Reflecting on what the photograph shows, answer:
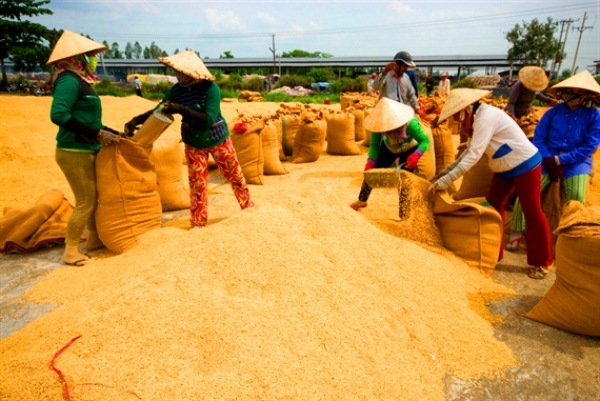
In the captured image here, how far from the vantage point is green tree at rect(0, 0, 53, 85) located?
14406 millimetres

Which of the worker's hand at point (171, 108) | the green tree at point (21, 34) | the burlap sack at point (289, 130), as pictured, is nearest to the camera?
the worker's hand at point (171, 108)

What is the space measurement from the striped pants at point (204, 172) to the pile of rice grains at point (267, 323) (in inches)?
25.3

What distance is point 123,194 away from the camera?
2789 millimetres

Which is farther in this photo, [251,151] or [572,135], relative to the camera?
[251,151]

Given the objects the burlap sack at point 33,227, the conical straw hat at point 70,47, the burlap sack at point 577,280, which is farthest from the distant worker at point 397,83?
the burlap sack at point 33,227

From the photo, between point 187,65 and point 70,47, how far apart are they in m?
0.73

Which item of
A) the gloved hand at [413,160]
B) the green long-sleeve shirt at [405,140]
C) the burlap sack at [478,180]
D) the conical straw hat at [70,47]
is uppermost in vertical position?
the conical straw hat at [70,47]

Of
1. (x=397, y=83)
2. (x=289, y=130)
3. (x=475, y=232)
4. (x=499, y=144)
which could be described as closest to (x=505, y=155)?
(x=499, y=144)

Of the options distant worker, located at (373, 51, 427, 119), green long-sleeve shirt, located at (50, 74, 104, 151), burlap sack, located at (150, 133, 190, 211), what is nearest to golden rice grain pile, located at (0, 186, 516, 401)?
green long-sleeve shirt, located at (50, 74, 104, 151)

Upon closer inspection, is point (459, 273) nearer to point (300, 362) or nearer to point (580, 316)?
point (580, 316)

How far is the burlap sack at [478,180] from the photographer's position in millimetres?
3482

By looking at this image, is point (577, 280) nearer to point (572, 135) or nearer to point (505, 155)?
point (505, 155)

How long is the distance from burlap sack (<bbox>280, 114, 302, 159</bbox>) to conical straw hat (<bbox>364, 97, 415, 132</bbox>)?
3.07 meters

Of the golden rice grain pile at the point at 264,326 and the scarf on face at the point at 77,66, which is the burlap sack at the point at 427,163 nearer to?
the golden rice grain pile at the point at 264,326
